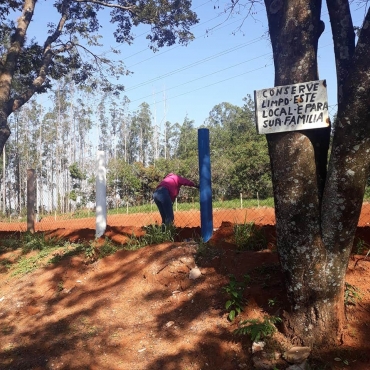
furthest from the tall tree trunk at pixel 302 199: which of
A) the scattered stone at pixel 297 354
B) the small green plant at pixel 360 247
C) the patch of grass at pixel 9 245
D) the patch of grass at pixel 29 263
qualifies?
→ the patch of grass at pixel 9 245

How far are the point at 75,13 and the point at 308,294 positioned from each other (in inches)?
479

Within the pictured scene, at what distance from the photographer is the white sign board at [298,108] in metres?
3.21

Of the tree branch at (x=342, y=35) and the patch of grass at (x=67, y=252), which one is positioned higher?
the tree branch at (x=342, y=35)

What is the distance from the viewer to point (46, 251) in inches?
263

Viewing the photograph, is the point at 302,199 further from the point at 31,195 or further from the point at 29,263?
the point at 31,195

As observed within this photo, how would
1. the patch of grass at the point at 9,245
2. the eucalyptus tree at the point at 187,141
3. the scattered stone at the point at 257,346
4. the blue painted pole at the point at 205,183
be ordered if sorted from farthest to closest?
the eucalyptus tree at the point at 187,141 → the patch of grass at the point at 9,245 → the blue painted pole at the point at 205,183 → the scattered stone at the point at 257,346

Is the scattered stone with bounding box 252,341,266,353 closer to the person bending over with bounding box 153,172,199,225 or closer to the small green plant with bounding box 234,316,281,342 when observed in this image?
the small green plant with bounding box 234,316,281,342

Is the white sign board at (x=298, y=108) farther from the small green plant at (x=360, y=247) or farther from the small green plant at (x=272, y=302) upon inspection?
the small green plant at (x=360, y=247)

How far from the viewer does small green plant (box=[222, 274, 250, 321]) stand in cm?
356

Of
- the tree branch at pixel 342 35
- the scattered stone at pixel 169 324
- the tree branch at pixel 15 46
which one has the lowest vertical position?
the scattered stone at pixel 169 324

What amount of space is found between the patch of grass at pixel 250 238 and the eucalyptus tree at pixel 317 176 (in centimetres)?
161

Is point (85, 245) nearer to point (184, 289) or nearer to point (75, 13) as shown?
point (184, 289)

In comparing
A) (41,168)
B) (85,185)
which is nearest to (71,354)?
(85,185)

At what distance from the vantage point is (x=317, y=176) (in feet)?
10.6
